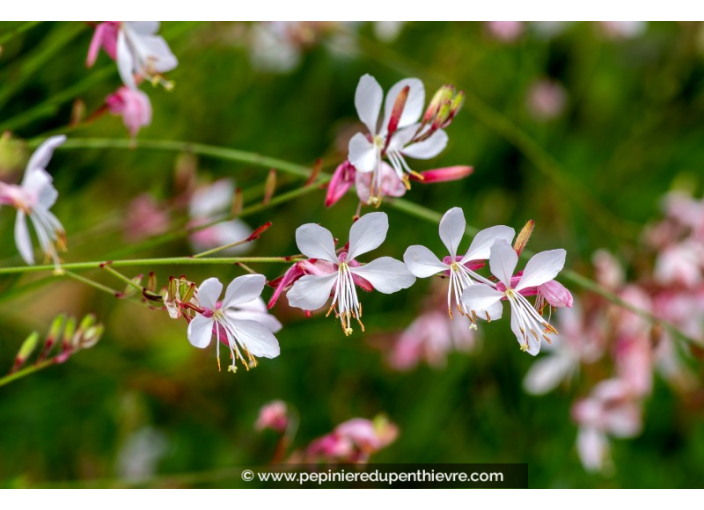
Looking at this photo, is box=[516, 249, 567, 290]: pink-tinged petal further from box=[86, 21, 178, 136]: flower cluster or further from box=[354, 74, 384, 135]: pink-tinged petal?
box=[86, 21, 178, 136]: flower cluster

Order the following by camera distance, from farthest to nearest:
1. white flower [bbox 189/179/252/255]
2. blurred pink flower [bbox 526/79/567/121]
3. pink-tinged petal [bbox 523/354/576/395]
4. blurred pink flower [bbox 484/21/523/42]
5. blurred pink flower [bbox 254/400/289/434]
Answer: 1. blurred pink flower [bbox 526/79/567/121]
2. blurred pink flower [bbox 484/21/523/42]
3. pink-tinged petal [bbox 523/354/576/395]
4. white flower [bbox 189/179/252/255]
5. blurred pink flower [bbox 254/400/289/434]

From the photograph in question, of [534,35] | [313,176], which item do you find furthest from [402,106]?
[534,35]

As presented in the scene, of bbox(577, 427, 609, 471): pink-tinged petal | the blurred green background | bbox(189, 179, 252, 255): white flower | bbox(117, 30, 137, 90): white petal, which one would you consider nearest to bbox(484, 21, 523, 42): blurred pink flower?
the blurred green background

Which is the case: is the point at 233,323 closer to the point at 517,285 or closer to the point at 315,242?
the point at 315,242

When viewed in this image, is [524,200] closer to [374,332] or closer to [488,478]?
[374,332]

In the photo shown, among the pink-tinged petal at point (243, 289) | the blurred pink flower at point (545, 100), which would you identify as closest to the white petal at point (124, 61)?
the pink-tinged petal at point (243, 289)

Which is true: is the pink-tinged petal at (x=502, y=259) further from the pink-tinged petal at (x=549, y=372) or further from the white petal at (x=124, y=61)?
the pink-tinged petal at (x=549, y=372)
